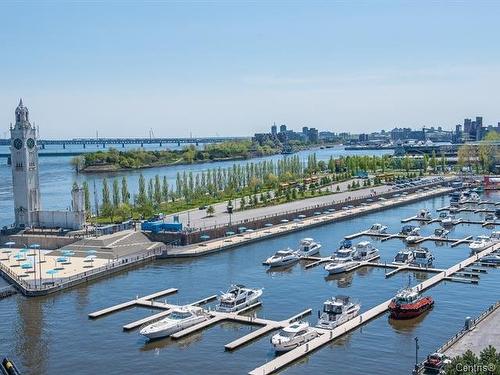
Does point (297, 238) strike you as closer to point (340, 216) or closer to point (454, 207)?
point (340, 216)

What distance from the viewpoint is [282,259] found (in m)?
38.9

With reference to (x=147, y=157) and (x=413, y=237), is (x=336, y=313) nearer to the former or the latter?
(x=413, y=237)

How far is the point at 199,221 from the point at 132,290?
17972mm

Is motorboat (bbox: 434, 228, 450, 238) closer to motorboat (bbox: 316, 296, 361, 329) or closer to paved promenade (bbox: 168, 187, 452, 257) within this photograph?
paved promenade (bbox: 168, 187, 452, 257)

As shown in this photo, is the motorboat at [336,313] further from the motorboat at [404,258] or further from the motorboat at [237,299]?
the motorboat at [404,258]

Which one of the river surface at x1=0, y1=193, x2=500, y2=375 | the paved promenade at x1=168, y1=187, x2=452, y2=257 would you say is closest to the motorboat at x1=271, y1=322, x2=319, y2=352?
the river surface at x1=0, y1=193, x2=500, y2=375

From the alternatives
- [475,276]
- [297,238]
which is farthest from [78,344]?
[297,238]

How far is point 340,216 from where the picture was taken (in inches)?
2250

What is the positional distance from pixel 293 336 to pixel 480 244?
71.1 feet

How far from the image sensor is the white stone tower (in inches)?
1779

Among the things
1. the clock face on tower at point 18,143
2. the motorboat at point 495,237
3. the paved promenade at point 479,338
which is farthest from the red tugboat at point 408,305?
the clock face on tower at point 18,143

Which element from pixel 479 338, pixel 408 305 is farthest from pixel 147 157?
pixel 479 338

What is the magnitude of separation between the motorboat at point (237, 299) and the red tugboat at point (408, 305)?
6434 millimetres

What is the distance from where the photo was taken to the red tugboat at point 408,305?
91.3ft
